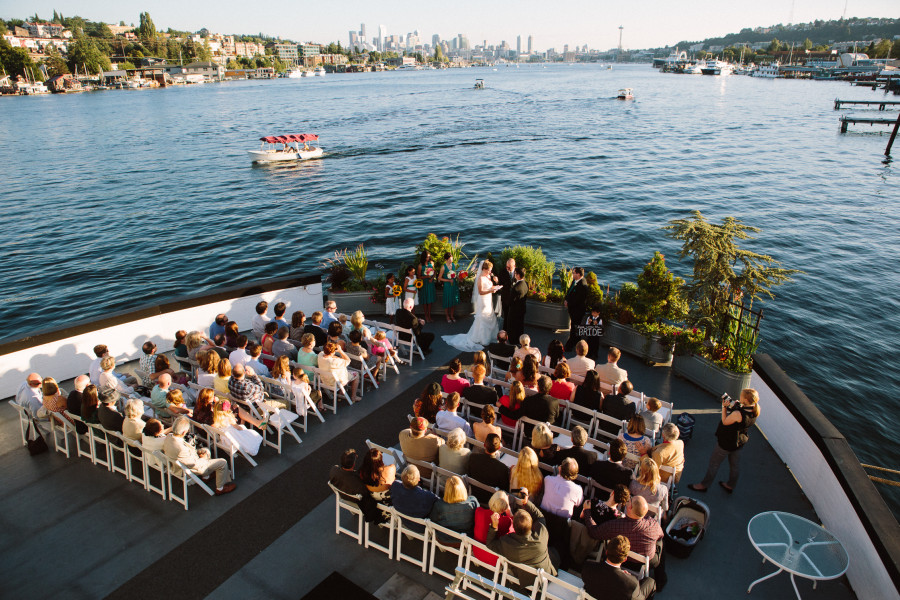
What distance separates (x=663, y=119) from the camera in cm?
8056

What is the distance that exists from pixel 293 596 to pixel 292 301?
8009mm

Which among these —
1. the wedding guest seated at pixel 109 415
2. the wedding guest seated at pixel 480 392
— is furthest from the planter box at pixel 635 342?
the wedding guest seated at pixel 109 415

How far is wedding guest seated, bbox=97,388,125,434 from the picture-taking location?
7355mm

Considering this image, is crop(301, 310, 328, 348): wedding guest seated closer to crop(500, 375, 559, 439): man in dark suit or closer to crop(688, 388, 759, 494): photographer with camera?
crop(500, 375, 559, 439): man in dark suit

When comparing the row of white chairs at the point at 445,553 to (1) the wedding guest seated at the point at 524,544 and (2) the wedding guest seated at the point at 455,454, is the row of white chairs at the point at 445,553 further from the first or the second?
(2) the wedding guest seated at the point at 455,454

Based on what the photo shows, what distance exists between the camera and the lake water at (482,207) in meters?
22.1

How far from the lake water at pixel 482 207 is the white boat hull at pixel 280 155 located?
5.01 ft

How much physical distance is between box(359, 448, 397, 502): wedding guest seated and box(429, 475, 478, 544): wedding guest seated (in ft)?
2.24

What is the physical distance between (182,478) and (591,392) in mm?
5929

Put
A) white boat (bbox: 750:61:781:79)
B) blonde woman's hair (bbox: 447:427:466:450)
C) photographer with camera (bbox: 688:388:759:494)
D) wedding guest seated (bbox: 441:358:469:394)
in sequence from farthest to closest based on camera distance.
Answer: white boat (bbox: 750:61:781:79), wedding guest seated (bbox: 441:358:469:394), photographer with camera (bbox: 688:388:759:494), blonde woman's hair (bbox: 447:427:466:450)

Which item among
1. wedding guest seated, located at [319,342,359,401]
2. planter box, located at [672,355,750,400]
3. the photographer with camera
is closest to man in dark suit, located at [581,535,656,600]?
the photographer with camera

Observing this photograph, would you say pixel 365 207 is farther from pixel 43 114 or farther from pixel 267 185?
pixel 43 114

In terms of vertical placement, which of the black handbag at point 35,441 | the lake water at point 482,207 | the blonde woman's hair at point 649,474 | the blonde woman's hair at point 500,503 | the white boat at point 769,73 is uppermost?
the white boat at point 769,73

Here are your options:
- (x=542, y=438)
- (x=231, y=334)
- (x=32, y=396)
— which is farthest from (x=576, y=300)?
(x=32, y=396)
